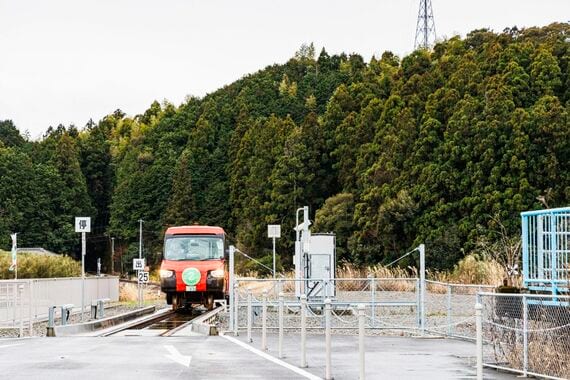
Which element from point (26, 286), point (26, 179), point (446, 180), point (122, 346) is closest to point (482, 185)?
point (446, 180)

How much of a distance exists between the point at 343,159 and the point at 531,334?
216ft

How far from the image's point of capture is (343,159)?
269 feet

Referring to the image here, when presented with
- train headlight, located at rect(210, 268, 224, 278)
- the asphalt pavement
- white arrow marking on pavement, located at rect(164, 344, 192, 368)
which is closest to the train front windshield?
train headlight, located at rect(210, 268, 224, 278)

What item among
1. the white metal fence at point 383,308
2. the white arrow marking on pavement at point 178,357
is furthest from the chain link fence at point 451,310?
the white arrow marking on pavement at point 178,357

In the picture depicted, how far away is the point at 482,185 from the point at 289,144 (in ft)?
93.3

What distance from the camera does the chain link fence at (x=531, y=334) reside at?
49.2 ft

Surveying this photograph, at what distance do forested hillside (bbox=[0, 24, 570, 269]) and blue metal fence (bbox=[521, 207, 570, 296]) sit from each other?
398 cm

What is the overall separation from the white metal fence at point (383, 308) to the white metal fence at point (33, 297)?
232 inches

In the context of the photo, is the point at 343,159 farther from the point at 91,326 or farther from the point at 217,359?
the point at 217,359

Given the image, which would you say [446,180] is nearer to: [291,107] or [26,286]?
[26,286]

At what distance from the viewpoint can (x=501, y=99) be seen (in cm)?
6225

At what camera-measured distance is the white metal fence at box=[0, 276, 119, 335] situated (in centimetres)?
2744

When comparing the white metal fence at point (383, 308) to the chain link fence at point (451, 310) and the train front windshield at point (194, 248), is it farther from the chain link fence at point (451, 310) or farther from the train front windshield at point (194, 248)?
the train front windshield at point (194, 248)

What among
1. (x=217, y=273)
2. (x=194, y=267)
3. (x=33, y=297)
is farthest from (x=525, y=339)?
(x=194, y=267)
